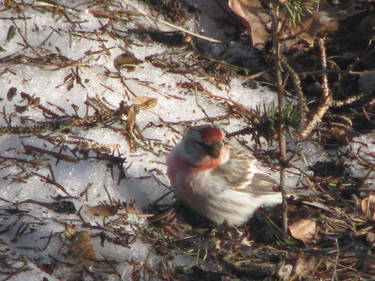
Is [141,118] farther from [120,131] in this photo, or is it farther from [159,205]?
[159,205]

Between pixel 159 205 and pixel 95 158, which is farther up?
pixel 95 158

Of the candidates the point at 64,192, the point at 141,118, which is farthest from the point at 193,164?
the point at 64,192

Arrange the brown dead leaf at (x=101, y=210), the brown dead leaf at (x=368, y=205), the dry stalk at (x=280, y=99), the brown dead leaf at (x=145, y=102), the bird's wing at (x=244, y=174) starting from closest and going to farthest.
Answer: the dry stalk at (x=280, y=99), the brown dead leaf at (x=101, y=210), the brown dead leaf at (x=368, y=205), the bird's wing at (x=244, y=174), the brown dead leaf at (x=145, y=102)

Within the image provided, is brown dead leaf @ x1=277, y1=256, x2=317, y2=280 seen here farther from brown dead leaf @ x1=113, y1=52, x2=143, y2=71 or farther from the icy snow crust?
brown dead leaf @ x1=113, y1=52, x2=143, y2=71

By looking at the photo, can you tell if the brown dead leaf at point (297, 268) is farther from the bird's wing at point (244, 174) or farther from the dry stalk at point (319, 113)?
the dry stalk at point (319, 113)

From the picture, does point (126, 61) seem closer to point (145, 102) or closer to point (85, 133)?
point (145, 102)

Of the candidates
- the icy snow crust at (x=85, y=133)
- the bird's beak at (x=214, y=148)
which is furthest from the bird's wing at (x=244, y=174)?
the icy snow crust at (x=85, y=133)
